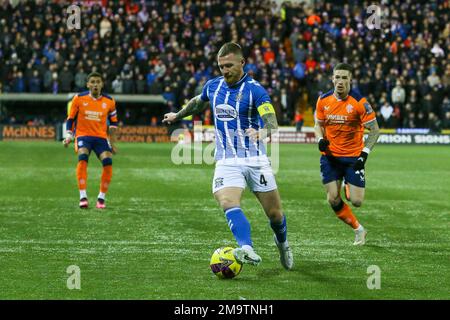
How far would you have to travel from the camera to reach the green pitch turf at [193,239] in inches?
322

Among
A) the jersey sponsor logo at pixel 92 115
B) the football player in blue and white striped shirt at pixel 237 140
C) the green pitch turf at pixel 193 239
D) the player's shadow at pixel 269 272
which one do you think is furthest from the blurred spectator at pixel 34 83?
the player's shadow at pixel 269 272

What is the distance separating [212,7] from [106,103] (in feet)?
82.3

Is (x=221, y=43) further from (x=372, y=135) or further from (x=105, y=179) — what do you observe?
(x=372, y=135)

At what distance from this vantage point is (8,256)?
979cm

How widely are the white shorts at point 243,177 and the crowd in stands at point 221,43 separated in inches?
1035

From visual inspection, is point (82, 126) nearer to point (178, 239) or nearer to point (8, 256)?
point (178, 239)

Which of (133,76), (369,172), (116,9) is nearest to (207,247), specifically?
(369,172)

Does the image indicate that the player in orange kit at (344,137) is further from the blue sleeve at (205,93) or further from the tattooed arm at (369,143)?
the blue sleeve at (205,93)

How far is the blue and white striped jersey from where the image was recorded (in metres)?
8.77

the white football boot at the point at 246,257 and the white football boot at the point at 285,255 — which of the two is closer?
the white football boot at the point at 246,257

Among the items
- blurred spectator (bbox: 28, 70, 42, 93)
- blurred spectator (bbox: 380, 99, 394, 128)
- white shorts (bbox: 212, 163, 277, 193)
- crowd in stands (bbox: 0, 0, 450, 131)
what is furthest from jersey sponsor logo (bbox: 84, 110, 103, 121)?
blurred spectator (bbox: 380, 99, 394, 128)

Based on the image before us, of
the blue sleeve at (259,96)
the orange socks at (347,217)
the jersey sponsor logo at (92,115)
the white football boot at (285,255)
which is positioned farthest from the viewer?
the jersey sponsor logo at (92,115)

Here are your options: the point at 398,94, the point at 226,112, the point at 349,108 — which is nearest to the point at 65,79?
the point at 398,94

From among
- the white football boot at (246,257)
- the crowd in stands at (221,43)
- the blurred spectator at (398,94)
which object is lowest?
the white football boot at (246,257)
